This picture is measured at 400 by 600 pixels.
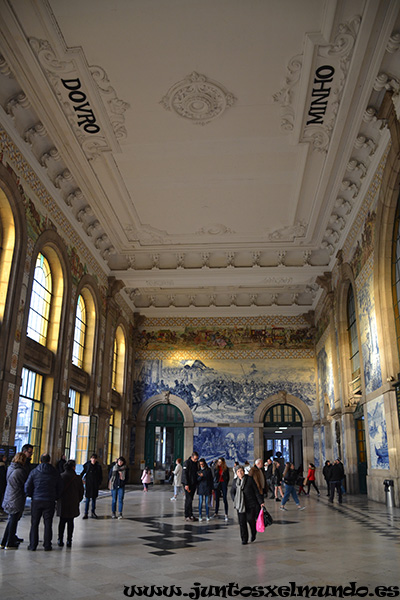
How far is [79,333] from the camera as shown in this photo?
1817 centimetres

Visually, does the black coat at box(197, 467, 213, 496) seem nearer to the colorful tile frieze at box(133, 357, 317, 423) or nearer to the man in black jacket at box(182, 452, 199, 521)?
the man in black jacket at box(182, 452, 199, 521)

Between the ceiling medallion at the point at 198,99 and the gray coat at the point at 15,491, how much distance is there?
8.56 m

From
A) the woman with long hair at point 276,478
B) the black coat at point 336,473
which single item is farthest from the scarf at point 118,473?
the black coat at point 336,473

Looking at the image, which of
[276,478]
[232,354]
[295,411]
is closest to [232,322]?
[232,354]

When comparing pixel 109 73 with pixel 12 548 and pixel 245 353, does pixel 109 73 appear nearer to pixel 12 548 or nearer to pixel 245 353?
pixel 12 548

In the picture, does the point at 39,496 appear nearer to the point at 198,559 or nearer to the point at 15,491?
the point at 15,491

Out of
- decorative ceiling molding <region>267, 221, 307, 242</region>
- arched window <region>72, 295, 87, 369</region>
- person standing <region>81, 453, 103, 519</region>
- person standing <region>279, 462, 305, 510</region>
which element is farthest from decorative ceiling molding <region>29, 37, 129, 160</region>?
person standing <region>279, 462, 305, 510</region>

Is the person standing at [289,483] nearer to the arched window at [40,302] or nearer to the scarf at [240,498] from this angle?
the scarf at [240,498]

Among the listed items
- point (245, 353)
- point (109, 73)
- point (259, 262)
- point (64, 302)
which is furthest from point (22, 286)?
point (245, 353)

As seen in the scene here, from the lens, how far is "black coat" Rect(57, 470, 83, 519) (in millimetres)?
6727

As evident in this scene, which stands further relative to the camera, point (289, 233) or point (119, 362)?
point (119, 362)

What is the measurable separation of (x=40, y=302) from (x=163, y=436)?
1207 centimetres

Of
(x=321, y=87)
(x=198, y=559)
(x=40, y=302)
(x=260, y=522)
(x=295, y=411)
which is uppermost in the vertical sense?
(x=321, y=87)

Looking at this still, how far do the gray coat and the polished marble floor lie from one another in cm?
51
